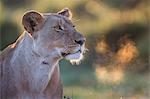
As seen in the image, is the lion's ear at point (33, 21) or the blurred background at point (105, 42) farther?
the blurred background at point (105, 42)

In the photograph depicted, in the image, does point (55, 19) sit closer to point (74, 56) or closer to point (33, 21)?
point (33, 21)

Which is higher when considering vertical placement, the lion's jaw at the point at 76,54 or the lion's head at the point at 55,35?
the lion's head at the point at 55,35

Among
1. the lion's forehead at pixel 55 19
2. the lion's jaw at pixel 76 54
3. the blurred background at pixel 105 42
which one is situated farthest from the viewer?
the blurred background at pixel 105 42

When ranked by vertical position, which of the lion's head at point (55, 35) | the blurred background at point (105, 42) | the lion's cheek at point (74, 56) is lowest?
the blurred background at point (105, 42)

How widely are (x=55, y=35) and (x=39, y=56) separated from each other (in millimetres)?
186

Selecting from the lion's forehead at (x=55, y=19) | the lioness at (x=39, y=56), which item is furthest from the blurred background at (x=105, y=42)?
the lion's forehead at (x=55, y=19)

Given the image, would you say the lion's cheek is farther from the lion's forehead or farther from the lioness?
the lion's forehead

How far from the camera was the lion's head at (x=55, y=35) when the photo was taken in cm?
496

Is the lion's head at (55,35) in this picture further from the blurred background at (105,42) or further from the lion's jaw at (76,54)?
the blurred background at (105,42)

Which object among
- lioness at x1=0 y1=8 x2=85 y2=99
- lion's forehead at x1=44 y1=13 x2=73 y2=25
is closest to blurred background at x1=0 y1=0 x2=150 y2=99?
lioness at x1=0 y1=8 x2=85 y2=99

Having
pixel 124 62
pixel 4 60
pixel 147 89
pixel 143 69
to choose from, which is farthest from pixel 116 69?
pixel 4 60

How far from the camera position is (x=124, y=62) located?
7805 millimetres

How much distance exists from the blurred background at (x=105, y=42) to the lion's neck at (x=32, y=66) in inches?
69.6

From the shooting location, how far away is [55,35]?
502 centimetres
